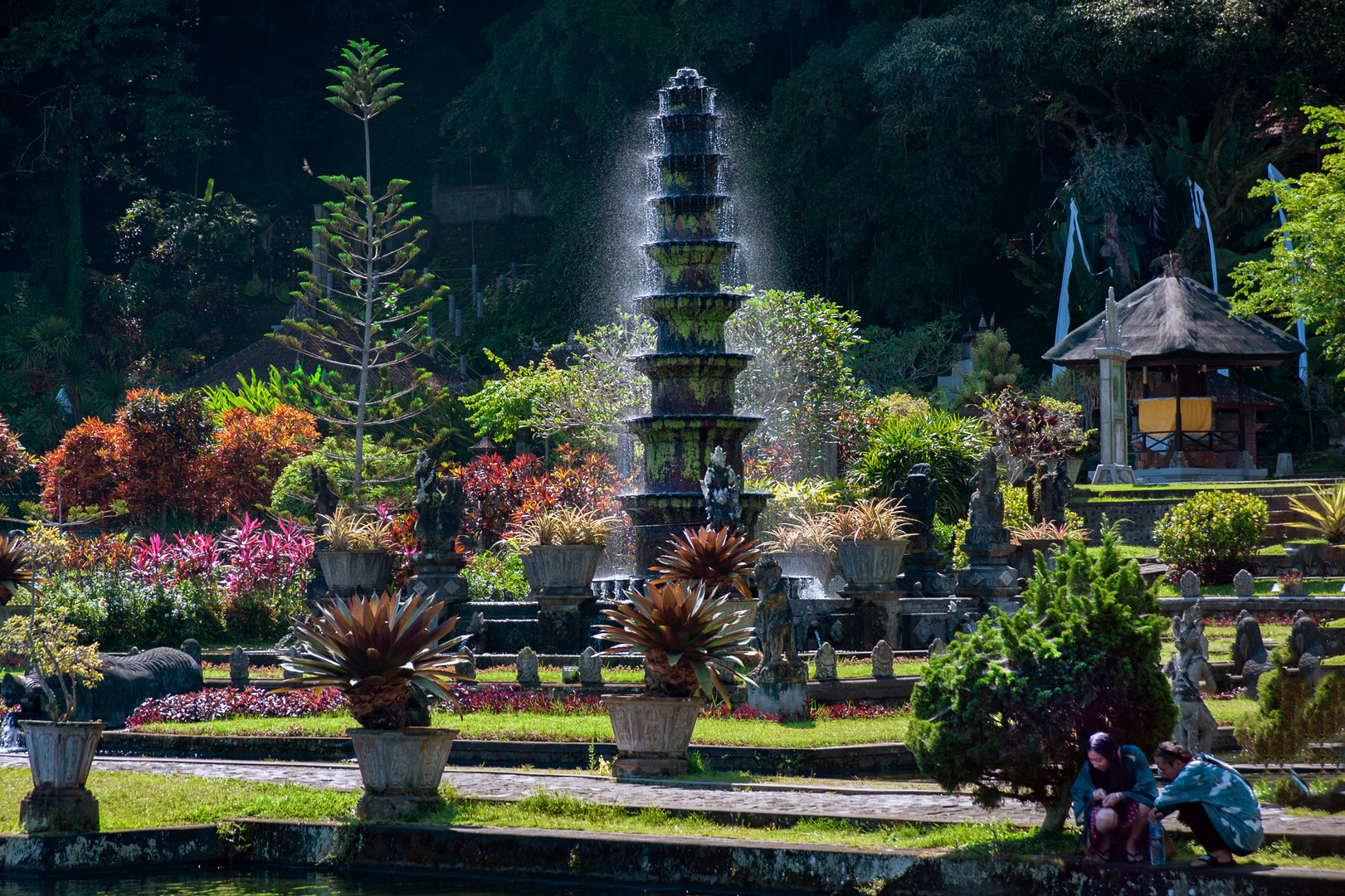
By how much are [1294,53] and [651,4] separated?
22.3m

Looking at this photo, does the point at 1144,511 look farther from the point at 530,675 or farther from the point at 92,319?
the point at 92,319

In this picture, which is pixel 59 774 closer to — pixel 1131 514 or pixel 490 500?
pixel 490 500

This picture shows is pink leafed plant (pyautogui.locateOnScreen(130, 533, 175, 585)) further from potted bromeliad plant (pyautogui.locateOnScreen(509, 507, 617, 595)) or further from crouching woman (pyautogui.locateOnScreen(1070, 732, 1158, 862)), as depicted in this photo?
crouching woman (pyautogui.locateOnScreen(1070, 732, 1158, 862))

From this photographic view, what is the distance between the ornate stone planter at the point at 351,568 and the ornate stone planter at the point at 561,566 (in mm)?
3711

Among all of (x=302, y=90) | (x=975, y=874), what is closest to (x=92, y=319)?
(x=302, y=90)

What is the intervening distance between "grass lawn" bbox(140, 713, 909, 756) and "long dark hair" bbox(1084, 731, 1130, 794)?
4817 mm

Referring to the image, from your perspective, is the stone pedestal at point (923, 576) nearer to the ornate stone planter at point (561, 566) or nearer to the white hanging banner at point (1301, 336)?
the ornate stone planter at point (561, 566)

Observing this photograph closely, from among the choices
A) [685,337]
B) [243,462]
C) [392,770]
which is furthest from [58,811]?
[243,462]

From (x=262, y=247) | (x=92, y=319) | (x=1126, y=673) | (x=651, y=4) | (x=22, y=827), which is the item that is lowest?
(x=22, y=827)

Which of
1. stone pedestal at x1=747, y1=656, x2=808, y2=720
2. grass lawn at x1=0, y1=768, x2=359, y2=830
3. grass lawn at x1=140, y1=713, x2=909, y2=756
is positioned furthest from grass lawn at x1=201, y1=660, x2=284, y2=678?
stone pedestal at x1=747, y1=656, x2=808, y2=720

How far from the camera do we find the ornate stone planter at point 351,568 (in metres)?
22.2

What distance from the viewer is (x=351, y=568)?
22.3 m

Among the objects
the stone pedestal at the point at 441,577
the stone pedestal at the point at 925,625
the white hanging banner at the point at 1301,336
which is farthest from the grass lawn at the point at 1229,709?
the white hanging banner at the point at 1301,336

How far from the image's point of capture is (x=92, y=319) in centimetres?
5541
